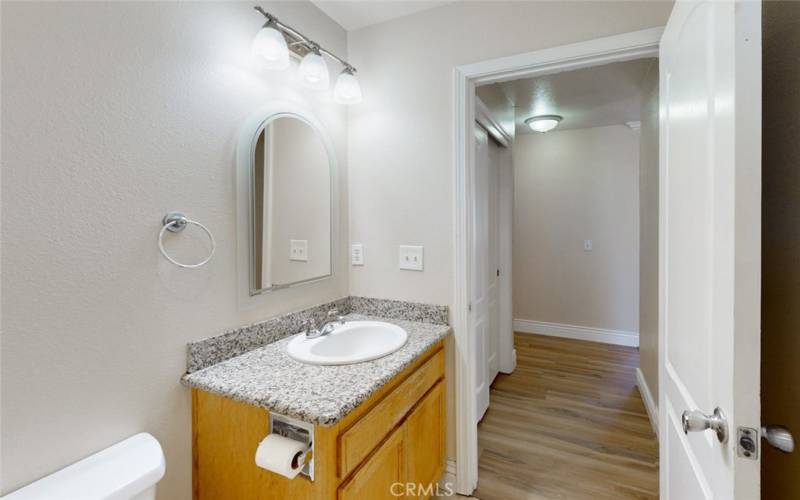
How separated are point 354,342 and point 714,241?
4.31 ft

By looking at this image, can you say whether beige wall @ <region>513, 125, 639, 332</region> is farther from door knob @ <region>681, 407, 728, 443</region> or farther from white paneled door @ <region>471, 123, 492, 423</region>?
door knob @ <region>681, 407, 728, 443</region>

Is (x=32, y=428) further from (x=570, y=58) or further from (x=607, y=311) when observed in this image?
(x=607, y=311)

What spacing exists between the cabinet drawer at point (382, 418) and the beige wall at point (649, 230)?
156cm

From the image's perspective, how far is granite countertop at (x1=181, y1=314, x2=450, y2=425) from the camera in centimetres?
99

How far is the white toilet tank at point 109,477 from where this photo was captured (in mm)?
826

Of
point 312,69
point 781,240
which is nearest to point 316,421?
point 781,240

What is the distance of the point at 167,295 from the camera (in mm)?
1132

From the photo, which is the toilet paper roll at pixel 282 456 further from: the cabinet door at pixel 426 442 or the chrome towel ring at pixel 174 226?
the chrome towel ring at pixel 174 226

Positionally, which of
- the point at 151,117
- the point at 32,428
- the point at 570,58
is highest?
the point at 570,58

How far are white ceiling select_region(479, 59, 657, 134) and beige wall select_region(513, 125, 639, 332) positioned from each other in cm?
33

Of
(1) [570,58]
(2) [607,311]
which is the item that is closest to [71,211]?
(1) [570,58]

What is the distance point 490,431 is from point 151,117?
236 centimetres

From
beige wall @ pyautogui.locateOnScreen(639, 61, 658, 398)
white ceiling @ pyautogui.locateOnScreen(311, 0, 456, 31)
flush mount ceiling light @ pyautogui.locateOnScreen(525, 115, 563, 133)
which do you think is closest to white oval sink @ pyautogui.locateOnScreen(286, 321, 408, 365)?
white ceiling @ pyautogui.locateOnScreen(311, 0, 456, 31)

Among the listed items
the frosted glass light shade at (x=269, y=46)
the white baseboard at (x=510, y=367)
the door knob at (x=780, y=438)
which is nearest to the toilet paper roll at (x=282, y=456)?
the door knob at (x=780, y=438)
